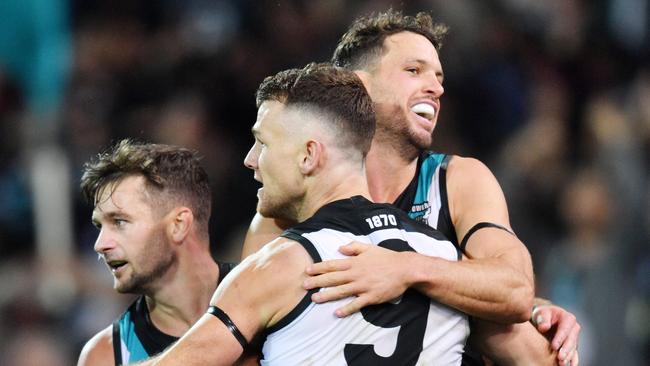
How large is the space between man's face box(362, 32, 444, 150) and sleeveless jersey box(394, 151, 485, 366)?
117mm

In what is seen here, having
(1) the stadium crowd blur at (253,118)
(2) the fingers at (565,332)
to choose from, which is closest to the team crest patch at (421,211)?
(2) the fingers at (565,332)

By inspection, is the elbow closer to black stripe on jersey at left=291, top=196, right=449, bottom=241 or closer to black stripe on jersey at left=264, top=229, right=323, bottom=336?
black stripe on jersey at left=291, top=196, right=449, bottom=241

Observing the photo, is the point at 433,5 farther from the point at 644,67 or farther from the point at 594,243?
the point at 594,243

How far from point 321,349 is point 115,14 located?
795 cm

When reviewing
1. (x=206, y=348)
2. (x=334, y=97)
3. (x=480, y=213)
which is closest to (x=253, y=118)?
(x=480, y=213)

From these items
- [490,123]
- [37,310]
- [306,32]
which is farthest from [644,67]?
[37,310]

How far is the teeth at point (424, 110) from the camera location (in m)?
5.36

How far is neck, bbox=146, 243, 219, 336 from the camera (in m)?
5.46

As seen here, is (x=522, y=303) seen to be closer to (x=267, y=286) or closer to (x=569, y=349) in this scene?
(x=569, y=349)

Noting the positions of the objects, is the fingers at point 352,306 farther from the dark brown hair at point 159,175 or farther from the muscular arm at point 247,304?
the dark brown hair at point 159,175

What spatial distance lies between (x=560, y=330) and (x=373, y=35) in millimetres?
1719

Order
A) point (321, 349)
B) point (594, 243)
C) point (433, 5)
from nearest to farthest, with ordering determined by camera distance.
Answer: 1. point (321, 349)
2. point (594, 243)
3. point (433, 5)

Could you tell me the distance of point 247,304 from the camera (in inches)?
160

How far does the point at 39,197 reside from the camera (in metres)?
9.98
